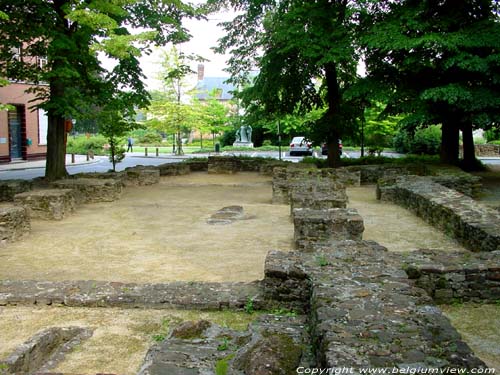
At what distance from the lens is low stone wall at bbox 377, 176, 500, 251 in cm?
842

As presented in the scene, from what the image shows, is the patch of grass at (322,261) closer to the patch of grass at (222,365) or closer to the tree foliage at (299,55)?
the patch of grass at (222,365)

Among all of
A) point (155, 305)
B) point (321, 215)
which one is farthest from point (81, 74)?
point (155, 305)

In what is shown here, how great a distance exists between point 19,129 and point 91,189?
22959 mm

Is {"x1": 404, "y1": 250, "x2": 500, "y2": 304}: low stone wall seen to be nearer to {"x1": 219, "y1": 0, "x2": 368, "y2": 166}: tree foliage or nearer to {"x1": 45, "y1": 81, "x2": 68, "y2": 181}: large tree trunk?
{"x1": 219, "y1": 0, "x2": 368, "y2": 166}: tree foliage

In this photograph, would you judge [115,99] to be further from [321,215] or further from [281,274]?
[281,274]

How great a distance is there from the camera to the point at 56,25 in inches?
607

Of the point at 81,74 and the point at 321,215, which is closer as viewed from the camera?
the point at 321,215

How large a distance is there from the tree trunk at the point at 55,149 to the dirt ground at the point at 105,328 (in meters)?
11.7

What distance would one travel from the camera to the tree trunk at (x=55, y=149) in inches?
667

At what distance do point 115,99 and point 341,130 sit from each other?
8872mm

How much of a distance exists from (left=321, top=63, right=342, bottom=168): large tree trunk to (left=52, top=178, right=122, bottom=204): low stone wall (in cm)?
926

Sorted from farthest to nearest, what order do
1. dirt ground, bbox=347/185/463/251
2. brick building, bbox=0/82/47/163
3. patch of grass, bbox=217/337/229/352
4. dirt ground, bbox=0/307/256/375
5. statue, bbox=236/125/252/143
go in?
statue, bbox=236/125/252/143, brick building, bbox=0/82/47/163, dirt ground, bbox=347/185/463/251, dirt ground, bbox=0/307/256/375, patch of grass, bbox=217/337/229/352

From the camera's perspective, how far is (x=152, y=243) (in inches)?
385

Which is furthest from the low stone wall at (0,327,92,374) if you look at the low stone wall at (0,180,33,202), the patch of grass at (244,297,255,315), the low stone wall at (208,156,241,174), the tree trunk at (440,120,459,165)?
the low stone wall at (208,156,241,174)
